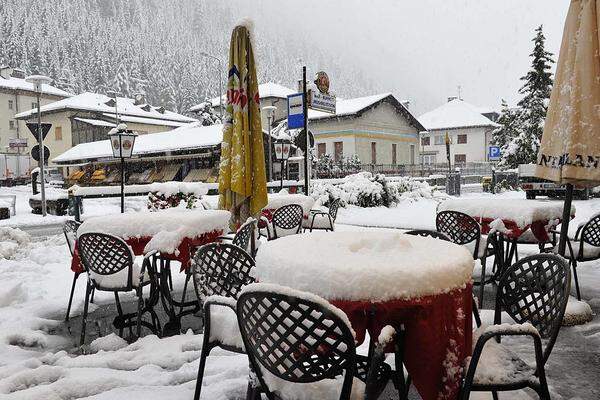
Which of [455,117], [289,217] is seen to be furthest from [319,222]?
[455,117]

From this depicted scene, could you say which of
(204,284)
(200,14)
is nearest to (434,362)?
(204,284)

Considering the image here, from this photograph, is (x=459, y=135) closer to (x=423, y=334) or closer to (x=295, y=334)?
(x=423, y=334)

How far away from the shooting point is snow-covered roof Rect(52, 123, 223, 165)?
1054 inches

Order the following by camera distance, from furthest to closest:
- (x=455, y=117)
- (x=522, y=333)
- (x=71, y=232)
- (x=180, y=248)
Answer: (x=455, y=117)
(x=71, y=232)
(x=180, y=248)
(x=522, y=333)

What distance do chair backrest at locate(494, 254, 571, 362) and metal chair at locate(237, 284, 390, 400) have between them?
1.14 metres

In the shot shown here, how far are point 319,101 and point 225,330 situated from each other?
9.12 m

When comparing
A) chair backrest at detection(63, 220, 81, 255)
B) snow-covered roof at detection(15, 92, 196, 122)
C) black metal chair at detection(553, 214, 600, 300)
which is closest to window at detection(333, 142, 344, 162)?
snow-covered roof at detection(15, 92, 196, 122)

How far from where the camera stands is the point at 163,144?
29047 millimetres

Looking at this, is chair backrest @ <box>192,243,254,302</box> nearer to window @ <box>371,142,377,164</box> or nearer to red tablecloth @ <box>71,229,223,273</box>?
red tablecloth @ <box>71,229,223,273</box>

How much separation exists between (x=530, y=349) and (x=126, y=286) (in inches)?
143

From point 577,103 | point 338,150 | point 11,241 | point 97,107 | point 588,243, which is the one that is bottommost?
point 11,241

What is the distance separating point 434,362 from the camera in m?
2.09

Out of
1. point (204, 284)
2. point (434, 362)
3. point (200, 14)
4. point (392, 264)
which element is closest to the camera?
point (434, 362)

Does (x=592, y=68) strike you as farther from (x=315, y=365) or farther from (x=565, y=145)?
(x=315, y=365)
